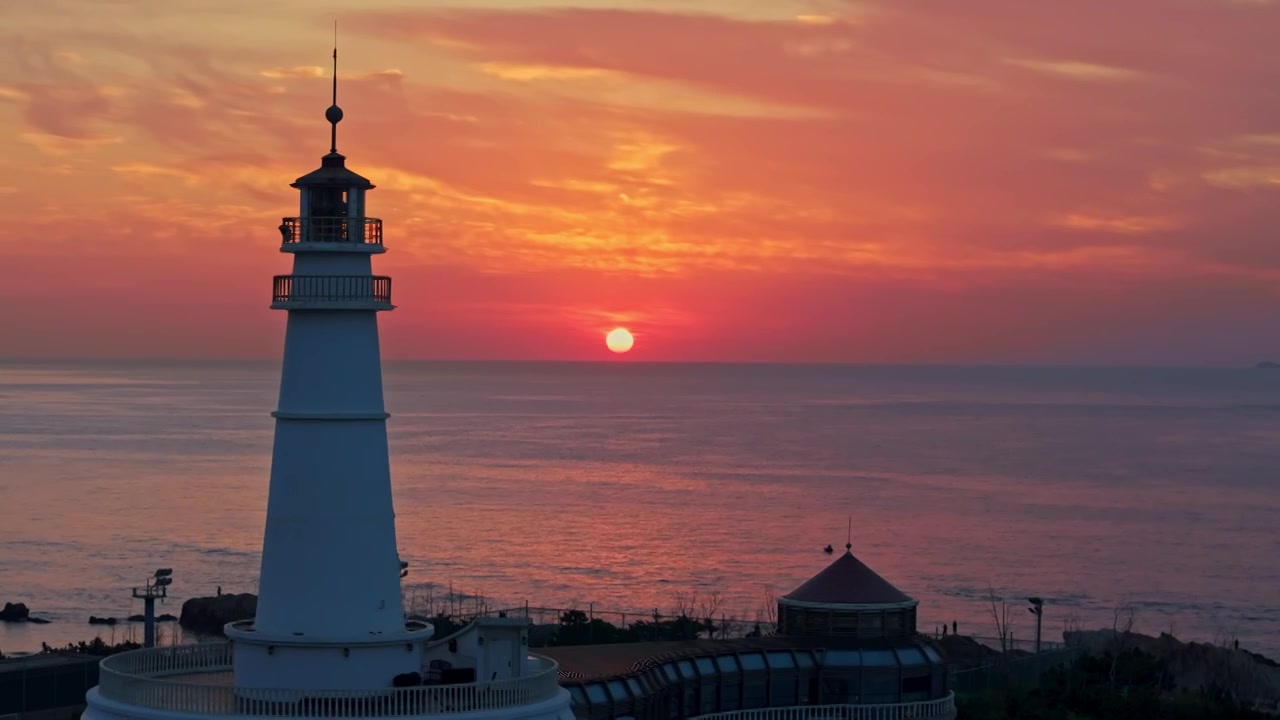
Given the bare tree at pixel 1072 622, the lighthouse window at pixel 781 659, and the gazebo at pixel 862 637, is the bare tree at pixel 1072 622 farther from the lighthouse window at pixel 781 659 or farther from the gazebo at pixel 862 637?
the lighthouse window at pixel 781 659

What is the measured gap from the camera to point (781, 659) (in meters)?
38.8

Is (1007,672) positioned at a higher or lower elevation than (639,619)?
lower

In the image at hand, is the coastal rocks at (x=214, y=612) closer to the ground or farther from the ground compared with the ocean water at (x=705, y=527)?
closer to the ground

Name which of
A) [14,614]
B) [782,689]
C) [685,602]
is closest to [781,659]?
[782,689]

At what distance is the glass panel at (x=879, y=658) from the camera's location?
128 feet

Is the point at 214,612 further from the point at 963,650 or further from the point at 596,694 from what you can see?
the point at 596,694

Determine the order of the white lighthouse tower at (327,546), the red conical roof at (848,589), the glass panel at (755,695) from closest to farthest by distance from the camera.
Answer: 1. the white lighthouse tower at (327,546)
2. the glass panel at (755,695)
3. the red conical roof at (848,589)

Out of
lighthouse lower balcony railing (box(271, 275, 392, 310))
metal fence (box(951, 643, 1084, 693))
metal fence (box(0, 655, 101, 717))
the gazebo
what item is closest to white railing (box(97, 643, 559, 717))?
lighthouse lower balcony railing (box(271, 275, 392, 310))

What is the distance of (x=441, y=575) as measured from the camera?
290ft

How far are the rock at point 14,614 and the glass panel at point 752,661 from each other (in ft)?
149

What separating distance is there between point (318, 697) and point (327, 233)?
7.40 metres

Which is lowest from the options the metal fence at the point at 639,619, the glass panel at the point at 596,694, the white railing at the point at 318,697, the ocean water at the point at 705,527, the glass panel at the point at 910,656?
the glass panel at the point at 596,694

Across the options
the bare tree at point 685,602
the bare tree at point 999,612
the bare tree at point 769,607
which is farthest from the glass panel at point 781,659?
the bare tree at point 685,602

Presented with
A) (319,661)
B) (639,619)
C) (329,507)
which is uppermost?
(329,507)
